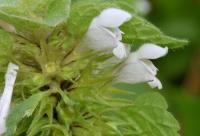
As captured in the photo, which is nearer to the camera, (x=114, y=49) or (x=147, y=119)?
(x=114, y=49)

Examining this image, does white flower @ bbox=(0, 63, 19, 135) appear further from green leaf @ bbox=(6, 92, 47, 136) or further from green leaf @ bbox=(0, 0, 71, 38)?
green leaf @ bbox=(0, 0, 71, 38)

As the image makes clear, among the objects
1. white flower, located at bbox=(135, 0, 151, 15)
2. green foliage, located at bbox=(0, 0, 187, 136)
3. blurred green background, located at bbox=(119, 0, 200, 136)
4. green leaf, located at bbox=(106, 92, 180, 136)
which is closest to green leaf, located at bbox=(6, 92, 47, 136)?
green foliage, located at bbox=(0, 0, 187, 136)

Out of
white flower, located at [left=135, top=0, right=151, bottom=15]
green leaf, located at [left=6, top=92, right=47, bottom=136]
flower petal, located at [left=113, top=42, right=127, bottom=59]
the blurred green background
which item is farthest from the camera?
white flower, located at [left=135, top=0, right=151, bottom=15]

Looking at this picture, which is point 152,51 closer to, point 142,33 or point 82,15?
point 142,33

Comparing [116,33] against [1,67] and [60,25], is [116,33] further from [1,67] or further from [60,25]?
[1,67]

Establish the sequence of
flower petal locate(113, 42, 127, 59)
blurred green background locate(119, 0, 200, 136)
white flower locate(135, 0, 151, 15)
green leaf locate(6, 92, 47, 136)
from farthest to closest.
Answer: white flower locate(135, 0, 151, 15)
blurred green background locate(119, 0, 200, 136)
flower petal locate(113, 42, 127, 59)
green leaf locate(6, 92, 47, 136)

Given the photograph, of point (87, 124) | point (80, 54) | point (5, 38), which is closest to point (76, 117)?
point (87, 124)

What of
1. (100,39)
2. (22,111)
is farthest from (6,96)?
(100,39)
